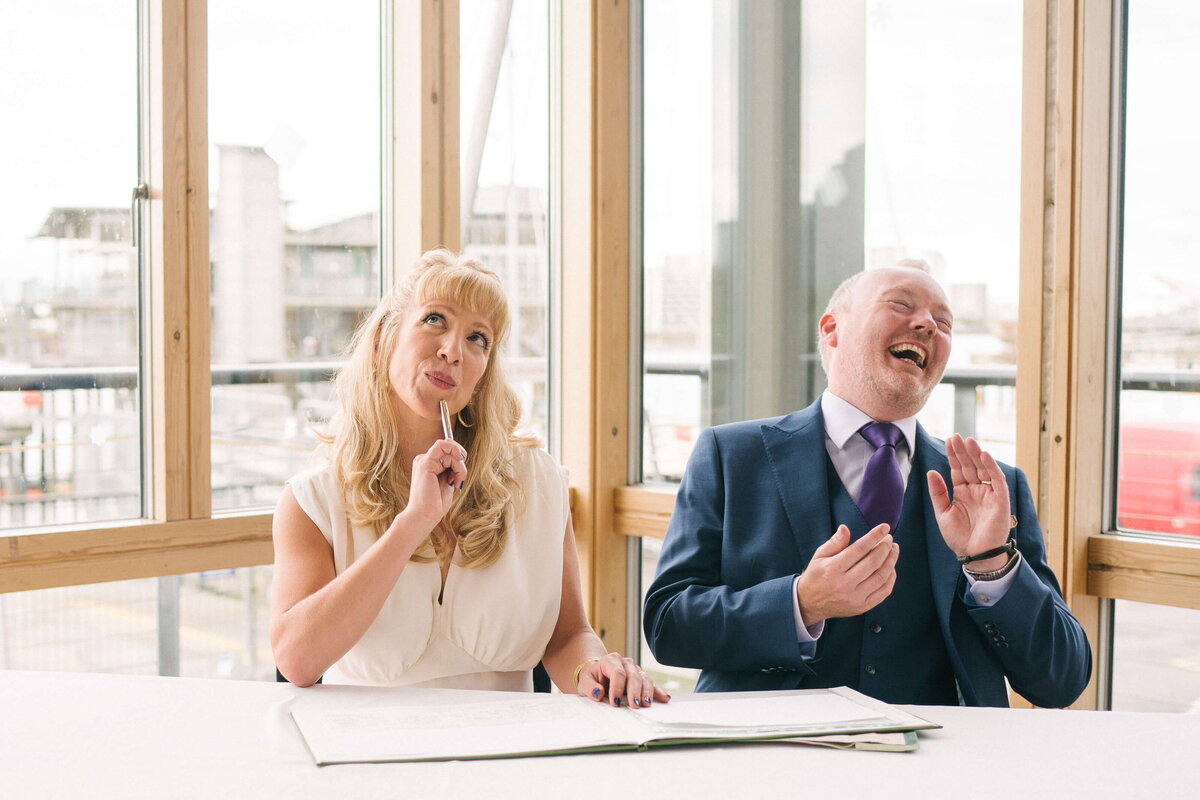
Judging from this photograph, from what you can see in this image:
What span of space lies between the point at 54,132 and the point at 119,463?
0.79m

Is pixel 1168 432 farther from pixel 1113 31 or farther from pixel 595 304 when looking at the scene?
pixel 595 304

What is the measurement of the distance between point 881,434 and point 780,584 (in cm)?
35

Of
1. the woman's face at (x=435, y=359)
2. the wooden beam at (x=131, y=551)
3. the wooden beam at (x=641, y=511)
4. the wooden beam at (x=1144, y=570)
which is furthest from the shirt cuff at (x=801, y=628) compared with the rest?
the wooden beam at (x=131, y=551)

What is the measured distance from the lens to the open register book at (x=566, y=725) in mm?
1224

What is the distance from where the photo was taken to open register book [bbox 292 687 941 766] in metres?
1.22

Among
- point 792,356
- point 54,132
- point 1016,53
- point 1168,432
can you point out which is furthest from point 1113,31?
point 54,132

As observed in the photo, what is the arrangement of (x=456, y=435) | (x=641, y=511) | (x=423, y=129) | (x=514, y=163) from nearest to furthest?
1. (x=456, y=435)
2. (x=423, y=129)
3. (x=641, y=511)
4. (x=514, y=163)

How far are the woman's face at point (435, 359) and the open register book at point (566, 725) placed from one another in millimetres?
632

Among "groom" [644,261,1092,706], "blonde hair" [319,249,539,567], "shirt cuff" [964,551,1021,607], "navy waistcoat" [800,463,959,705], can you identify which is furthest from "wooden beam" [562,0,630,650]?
"shirt cuff" [964,551,1021,607]

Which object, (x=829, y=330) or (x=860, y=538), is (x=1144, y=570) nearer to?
(x=829, y=330)

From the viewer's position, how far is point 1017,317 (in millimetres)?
2541

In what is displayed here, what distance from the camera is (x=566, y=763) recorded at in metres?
1.19

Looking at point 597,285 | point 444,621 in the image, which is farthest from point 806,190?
point 444,621

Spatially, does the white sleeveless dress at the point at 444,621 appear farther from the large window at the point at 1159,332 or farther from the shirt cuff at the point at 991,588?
the large window at the point at 1159,332
